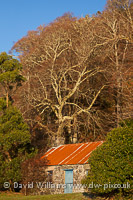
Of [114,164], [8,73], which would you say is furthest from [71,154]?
[114,164]

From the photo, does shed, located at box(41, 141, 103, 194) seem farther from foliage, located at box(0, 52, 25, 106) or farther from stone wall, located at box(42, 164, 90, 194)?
foliage, located at box(0, 52, 25, 106)

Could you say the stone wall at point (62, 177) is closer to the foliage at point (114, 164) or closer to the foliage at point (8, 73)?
the foliage at point (114, 164)

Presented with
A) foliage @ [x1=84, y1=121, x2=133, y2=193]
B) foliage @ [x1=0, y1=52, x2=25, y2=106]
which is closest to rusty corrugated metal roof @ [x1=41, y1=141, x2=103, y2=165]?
foliage @ [x1=84, y1=121, x2=133, y2=193]

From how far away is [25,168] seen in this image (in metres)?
23.3

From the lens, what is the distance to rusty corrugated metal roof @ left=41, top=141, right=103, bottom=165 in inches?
861

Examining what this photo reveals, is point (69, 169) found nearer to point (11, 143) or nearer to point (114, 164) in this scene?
point (11, 143)

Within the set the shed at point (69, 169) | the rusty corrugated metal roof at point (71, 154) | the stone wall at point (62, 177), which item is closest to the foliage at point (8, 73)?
the rusty corrugated metal roof at point (71, 154)

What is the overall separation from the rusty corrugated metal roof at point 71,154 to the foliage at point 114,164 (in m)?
5.23

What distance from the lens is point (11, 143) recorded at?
78.9 ft

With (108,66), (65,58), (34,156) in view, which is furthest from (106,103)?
(34,156)

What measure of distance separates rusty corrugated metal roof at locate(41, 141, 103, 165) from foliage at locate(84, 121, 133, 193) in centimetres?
523

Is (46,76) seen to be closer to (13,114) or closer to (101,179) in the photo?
(13,114)

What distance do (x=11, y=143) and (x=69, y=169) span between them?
5.08m

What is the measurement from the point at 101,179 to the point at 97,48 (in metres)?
18.8
